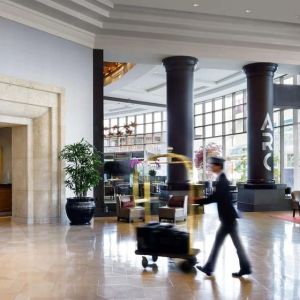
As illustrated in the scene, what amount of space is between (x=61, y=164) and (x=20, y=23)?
374 centimetres

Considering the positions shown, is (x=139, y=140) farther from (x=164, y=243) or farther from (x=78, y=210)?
(x=164, y=243)

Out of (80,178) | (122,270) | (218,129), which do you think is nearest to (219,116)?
(218,129)

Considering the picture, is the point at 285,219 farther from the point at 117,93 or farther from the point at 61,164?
the point at 117,93

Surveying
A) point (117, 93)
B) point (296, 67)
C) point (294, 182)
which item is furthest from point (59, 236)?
point (117, 93)

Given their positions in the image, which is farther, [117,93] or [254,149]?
[117,93]

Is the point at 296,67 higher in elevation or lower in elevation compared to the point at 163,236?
higher

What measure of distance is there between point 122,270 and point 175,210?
549 centimetres

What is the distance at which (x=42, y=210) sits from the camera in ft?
36.2

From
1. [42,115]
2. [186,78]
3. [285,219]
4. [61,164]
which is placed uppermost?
[186,78]

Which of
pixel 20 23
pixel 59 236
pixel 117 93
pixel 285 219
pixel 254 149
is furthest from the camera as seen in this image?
pixel 117 93

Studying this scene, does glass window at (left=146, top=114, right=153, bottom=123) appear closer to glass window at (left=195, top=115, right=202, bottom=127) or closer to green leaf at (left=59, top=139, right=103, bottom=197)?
glass window at (left=195, top=115, right=202, bottom=127)

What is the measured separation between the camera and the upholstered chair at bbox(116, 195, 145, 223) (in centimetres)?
1134

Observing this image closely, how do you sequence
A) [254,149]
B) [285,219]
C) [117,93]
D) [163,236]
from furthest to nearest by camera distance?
[117,93] < [254,149] < [285,219] < [163,236]

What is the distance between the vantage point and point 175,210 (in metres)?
11.2
